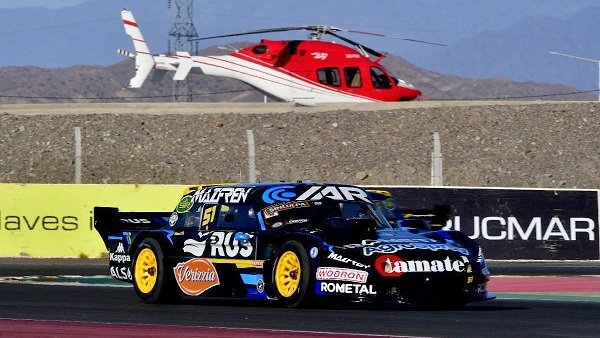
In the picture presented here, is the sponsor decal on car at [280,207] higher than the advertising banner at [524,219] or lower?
higher

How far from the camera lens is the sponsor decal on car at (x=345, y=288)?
41.9ft

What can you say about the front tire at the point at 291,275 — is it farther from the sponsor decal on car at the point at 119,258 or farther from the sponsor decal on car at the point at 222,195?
the sponsor decal on car at the point at 119,258

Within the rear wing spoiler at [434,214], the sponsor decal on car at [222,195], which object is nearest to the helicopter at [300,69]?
the rear wing spoiler at [434,214]

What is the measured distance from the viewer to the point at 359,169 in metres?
34.9

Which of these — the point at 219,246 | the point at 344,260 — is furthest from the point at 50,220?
the point at 344,260

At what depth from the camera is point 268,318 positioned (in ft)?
40.1

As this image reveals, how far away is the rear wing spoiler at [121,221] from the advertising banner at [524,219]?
9.27m

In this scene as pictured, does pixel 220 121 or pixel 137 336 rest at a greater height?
pixel 220 121

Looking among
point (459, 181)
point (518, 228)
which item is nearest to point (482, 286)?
point (518, 228)

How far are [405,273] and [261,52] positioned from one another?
99.6ft

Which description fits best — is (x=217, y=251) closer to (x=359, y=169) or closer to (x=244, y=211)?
(x=244, y=211)

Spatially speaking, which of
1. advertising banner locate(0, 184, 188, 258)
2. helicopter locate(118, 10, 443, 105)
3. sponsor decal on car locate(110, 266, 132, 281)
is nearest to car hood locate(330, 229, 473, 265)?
sponsor decal on car locate(110, 266, 132, 281)

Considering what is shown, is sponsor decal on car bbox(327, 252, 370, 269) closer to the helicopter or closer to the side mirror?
the side mirror

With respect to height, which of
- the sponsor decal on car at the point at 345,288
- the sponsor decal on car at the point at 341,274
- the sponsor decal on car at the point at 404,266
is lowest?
the sponsor decal on car at the point at 345,288
